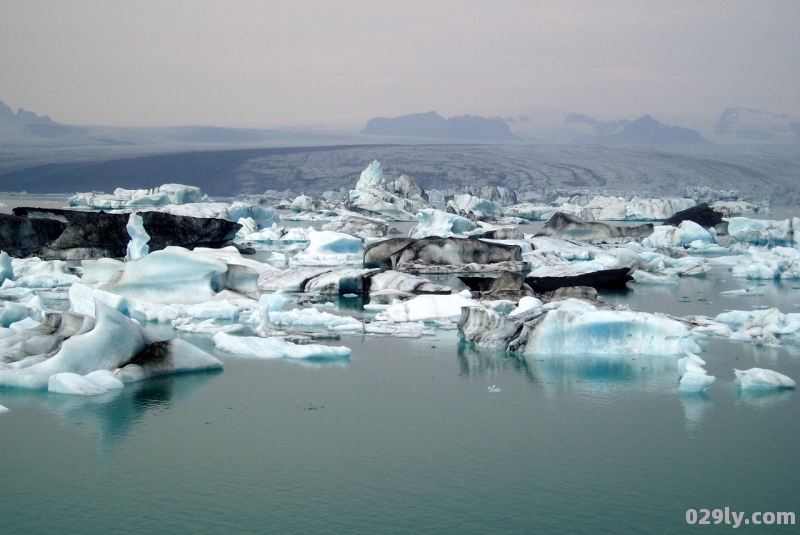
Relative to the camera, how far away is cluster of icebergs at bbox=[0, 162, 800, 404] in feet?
17.8

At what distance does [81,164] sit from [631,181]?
28036 mm

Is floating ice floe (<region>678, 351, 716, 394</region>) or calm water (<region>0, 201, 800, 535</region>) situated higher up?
floating ice floe (<region>678, 351, 716, 394</region>)

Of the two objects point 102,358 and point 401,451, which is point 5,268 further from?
point 401,451

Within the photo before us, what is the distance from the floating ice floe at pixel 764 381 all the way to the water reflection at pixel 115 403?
3.56m

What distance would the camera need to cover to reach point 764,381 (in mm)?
Answer: 5410

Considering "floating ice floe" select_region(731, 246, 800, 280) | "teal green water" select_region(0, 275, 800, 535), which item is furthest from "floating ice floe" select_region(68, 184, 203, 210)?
"teal green water" select_region(0, 275, 800, 535)

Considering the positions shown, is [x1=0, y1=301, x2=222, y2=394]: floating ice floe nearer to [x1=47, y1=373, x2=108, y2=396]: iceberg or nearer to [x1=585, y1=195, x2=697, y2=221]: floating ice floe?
[x1=47, y1=373, x2=108, y2=396]: iceberg

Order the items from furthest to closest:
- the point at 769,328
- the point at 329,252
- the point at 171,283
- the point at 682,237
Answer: the point at 682,237 < the point at 329,252 < the point at 171,283 < the point at 769,328

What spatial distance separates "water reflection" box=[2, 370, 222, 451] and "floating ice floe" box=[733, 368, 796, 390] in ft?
11.7

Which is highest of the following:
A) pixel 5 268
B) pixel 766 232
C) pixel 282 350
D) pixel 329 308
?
pixel 766 232

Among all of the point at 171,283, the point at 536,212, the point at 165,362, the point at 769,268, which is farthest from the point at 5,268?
the point at 536,212

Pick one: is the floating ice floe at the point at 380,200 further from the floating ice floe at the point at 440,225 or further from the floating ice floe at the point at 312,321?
the floating ice floe at the point at 312,321

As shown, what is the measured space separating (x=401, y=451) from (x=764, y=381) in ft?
8.78

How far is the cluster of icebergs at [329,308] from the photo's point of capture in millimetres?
5418
